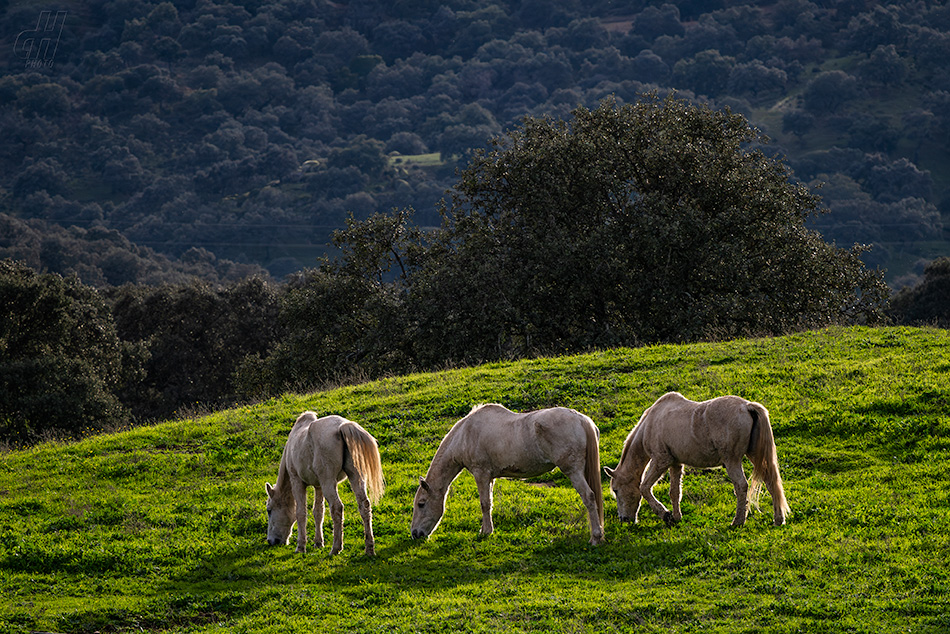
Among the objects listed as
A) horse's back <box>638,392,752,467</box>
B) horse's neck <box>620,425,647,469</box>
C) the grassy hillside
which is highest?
horse's back <box>638,392,752,467</box>

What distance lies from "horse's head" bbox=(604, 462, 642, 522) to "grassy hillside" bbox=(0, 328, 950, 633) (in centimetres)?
25

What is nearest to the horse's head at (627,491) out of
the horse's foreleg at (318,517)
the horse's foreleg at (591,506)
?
the horse's foreleg at (591,506)

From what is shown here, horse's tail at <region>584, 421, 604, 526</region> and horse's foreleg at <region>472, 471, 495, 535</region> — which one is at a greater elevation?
horse's tail at <region>584, 421, 604, 526</region>

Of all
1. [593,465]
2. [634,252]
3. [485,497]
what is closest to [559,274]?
[634,252]

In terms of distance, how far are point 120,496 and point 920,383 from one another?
16039 millimetres

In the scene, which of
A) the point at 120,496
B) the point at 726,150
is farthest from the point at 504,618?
the point at 726,150

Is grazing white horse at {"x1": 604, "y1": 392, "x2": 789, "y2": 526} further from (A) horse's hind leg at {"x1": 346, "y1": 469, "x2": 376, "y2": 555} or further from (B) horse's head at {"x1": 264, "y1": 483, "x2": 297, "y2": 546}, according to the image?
(B) horse's head at {"x1": 264, "y1": 483, "x2": 297, "y2": 546}

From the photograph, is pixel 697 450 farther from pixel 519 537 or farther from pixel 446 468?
pixel 446 468

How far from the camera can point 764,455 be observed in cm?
1322

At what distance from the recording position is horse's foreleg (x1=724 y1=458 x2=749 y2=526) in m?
13.4

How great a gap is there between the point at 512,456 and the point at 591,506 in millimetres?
1423

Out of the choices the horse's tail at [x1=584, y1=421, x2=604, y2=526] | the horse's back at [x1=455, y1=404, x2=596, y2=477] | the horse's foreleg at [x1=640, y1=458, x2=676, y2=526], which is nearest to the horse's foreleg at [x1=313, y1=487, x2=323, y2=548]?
the horse's back at [x1=455, y1=404, x2=596, y2=477]

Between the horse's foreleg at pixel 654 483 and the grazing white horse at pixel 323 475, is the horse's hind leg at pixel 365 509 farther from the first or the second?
the horse's foreleg at pixel 654 483

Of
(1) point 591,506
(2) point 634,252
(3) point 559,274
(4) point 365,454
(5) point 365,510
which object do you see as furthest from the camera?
(3) point 559,274
